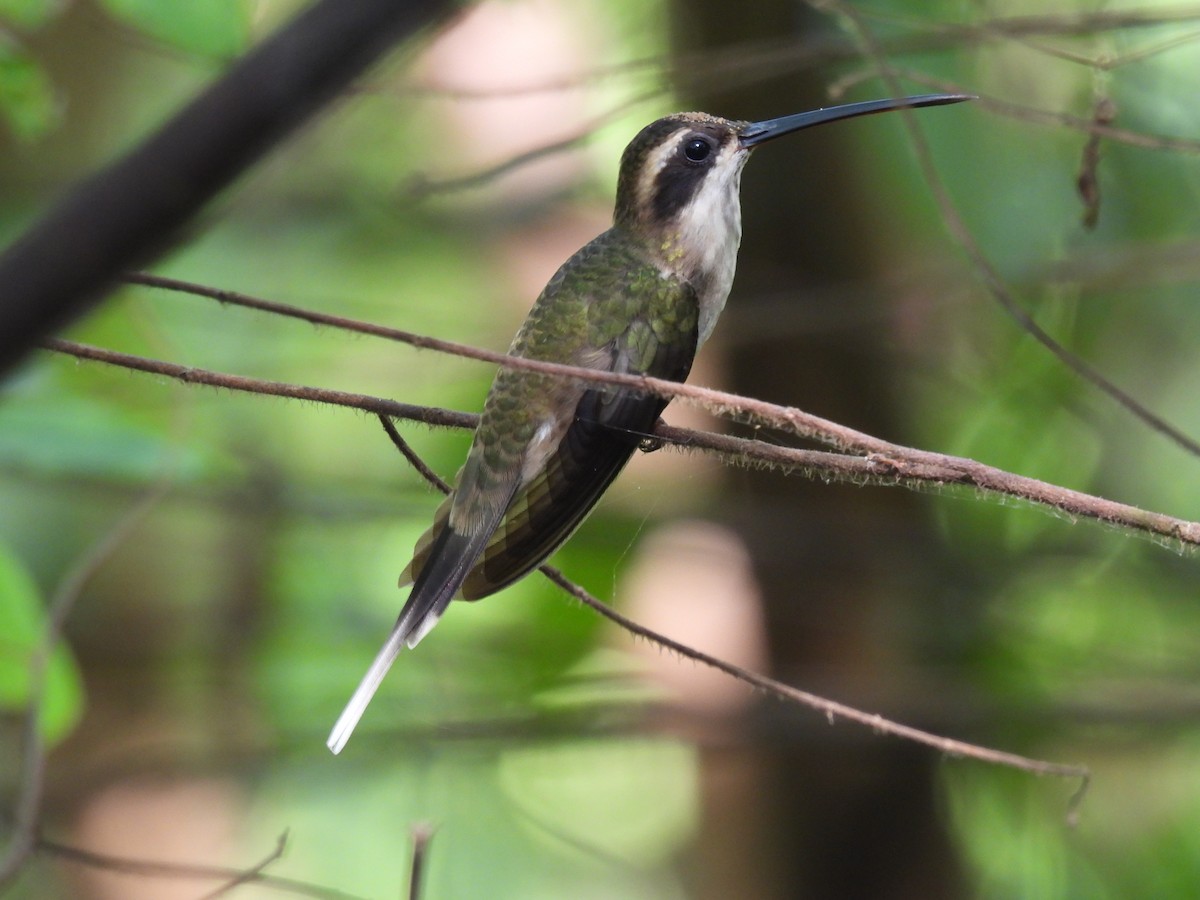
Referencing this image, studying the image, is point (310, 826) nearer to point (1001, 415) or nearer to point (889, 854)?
point (889, 854)

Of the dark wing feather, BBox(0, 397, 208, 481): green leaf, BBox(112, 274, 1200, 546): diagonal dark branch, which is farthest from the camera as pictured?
BBox(0, 397, 208, 481): green leaf

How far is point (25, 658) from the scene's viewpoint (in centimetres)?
261

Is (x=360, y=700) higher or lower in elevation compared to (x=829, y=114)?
lower

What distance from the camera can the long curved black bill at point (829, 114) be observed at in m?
2.13

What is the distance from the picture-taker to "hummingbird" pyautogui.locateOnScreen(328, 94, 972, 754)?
2102 mm

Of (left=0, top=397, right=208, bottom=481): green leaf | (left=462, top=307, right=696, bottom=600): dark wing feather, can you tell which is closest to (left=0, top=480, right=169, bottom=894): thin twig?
(left=0, top=397, right=208, bottom=481): green leaf

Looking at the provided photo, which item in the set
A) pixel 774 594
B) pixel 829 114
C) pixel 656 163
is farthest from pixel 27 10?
pixel 774 594

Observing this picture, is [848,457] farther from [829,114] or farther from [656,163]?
[656,163]

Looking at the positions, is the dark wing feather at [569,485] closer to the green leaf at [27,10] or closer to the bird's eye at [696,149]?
the bird's eye at [696,149]

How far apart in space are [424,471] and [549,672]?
2300 millimetres

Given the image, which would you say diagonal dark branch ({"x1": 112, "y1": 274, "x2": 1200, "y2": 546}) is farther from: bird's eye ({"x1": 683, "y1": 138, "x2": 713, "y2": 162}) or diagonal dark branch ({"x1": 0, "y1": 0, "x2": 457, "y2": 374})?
bird's eye ({"x1": 683, "y1": 138, "x2": 713, "y2": 162})

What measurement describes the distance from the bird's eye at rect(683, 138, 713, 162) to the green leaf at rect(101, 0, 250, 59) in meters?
0.92

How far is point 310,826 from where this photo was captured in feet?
14.6

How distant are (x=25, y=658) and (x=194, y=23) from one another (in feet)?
4.38
